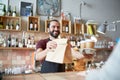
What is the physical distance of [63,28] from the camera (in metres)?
3.77

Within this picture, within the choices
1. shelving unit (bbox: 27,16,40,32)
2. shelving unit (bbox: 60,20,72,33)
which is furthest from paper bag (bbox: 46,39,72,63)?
shelving unit (bbox: 60,20,72,33)

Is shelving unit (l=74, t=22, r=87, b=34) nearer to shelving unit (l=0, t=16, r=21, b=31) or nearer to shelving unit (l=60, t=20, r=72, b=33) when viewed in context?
shelving unit (l=60, t=20, r=72, b=33)

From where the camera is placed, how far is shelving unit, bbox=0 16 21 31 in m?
3.31

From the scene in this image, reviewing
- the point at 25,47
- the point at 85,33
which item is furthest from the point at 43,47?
the point at 85,33

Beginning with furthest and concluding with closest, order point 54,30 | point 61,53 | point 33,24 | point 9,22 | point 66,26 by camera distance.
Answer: point 66,26 → point 33,24 → point 9,22 → point 54,30 → point 61,53

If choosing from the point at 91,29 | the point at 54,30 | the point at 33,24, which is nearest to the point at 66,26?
the point at 91,29

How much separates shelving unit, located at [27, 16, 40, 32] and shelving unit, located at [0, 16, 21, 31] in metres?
0.20

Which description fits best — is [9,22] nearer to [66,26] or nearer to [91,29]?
[66,26]

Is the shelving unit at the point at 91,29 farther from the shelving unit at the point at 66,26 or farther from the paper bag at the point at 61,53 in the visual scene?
the paper bag at the point at 61,53

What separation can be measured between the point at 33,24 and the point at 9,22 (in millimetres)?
471

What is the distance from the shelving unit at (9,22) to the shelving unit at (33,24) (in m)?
0.20

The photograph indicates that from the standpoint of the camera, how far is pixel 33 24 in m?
3.53

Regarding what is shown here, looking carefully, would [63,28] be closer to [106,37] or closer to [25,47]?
[25,47]

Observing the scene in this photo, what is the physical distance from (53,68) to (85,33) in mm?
2154
